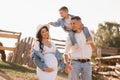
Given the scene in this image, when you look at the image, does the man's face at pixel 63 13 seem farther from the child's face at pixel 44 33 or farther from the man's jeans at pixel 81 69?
the child's face at pixel 44 33

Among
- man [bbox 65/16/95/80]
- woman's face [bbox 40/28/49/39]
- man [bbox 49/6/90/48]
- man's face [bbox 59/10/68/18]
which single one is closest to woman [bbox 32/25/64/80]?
woman's face [bbox 40/28/49/39]

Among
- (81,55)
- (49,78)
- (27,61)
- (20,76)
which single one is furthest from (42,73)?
(27,61)

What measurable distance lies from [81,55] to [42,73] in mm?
1212

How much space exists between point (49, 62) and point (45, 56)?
112mm

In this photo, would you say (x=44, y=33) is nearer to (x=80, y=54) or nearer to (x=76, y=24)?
(x=76, y=24)

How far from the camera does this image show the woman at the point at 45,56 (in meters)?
4.59

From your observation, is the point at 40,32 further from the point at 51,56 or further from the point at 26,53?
the point at 26,53

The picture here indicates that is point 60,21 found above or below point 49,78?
above

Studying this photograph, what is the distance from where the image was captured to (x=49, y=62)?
4.70 meters

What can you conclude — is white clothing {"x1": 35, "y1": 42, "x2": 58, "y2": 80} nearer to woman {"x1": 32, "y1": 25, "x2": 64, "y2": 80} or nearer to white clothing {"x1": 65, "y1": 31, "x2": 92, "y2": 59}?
woman {"x1": 32, "y1": 25, "x2": 64, "y2": 80}

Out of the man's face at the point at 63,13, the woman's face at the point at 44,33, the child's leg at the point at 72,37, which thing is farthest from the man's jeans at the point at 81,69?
the man's face at the point at 63,13

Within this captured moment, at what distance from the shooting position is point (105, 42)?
31.8 metres

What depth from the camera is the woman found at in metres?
4.59

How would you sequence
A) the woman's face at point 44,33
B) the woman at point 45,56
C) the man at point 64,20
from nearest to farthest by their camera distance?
the woman at point 45,56
the woman's face at point 44,33
the man at point 64,20
